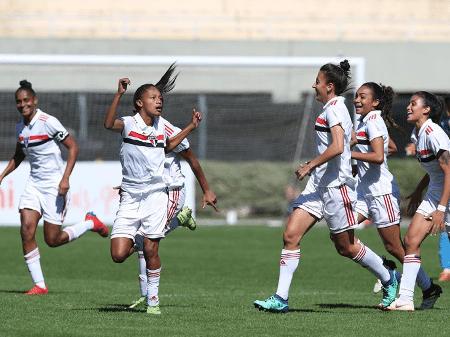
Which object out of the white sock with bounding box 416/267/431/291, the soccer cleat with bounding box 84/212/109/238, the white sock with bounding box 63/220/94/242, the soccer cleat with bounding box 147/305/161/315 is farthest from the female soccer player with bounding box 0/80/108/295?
the white sock with bounding box 416/267/431/291

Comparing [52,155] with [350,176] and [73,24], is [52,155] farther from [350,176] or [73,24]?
[73,24]

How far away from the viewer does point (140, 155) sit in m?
7.08

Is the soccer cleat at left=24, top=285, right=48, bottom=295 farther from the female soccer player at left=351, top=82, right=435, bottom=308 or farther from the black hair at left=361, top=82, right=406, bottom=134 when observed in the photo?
the black hair at left=361, top=82, right=406, bottom=134

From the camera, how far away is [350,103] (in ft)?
72.4

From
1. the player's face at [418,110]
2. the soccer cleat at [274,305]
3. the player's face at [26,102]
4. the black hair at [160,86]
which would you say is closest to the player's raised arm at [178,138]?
the black hair at [160,86]

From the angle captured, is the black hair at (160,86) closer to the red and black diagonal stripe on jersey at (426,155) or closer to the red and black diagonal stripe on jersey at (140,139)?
the red and black diagonal stripe on jersey at (140,139)

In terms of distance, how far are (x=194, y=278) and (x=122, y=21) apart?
2464 centimetres

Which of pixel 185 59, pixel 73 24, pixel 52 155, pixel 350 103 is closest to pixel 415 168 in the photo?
pixel 350 103

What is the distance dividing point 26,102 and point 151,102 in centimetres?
238

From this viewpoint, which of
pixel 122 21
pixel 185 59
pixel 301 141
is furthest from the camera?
pixel 122 21

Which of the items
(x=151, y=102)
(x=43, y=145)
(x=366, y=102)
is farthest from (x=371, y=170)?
(x=43, y=145)

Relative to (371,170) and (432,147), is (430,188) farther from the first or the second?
(371,170)

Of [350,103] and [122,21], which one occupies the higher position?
[122,21]

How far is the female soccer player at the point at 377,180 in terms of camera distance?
7762 millimetres
